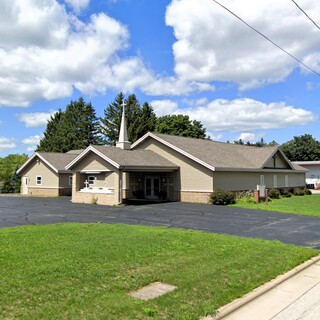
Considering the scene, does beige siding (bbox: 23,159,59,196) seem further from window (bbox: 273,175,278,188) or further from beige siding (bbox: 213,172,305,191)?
window (bbox: 273,175,278,188)

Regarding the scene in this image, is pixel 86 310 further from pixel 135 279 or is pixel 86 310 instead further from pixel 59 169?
pixel 59 169

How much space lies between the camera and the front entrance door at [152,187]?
3052cm

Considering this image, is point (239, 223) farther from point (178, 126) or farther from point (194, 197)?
point (178, 126)

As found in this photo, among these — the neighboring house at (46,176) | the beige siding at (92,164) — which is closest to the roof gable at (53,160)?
the neighboring house at (46,176)

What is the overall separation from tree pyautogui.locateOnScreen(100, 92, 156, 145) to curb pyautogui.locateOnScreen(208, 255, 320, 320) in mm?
53968

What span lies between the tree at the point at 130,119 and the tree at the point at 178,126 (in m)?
1.67

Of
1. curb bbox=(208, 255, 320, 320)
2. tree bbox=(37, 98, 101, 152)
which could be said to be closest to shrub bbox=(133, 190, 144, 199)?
curb bbox=(208, 255, 320, 320)

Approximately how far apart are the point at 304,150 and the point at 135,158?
185ft

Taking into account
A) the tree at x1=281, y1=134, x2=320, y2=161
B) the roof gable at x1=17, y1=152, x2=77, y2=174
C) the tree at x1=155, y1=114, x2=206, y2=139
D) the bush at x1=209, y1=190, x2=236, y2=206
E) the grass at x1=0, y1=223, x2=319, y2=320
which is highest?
the tree at x1=155, y1=114, x2=206, y2=139

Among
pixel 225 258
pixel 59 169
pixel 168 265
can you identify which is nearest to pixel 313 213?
pixel 225 258

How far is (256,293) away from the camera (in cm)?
676

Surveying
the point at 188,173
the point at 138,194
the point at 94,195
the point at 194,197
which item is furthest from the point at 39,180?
the point at 194,197

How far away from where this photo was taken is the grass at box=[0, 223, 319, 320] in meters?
5.49

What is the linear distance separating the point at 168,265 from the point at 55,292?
8.95 feet
